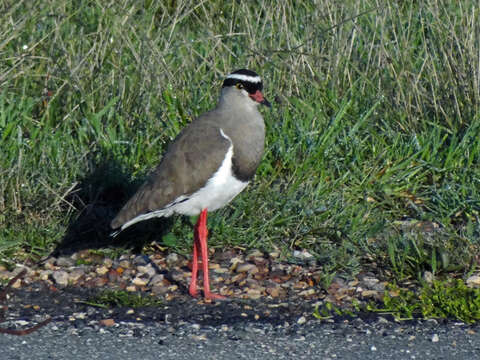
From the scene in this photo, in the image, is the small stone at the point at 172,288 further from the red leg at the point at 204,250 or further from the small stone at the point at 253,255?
the small stone at the point at 253,255

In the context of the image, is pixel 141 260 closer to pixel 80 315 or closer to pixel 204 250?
pixel 204 250

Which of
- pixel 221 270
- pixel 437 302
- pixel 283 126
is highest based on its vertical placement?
pixel 283 126

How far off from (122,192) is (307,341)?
2.19 meters

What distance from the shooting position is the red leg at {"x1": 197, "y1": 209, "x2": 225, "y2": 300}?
17.3 feet

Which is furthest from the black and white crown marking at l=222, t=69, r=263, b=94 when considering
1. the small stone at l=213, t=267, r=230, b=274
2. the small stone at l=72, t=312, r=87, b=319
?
the small stone at l=72, t=312, r=87, b=319

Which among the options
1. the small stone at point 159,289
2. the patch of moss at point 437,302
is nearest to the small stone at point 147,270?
the small stone at point 159,289

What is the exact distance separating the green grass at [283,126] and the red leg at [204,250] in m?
0.41

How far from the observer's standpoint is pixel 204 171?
211 inches

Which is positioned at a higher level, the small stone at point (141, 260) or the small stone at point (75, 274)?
the small stone at point (75, 274)

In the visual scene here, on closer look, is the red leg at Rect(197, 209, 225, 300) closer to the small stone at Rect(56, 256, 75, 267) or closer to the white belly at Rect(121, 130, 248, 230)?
the white belly at Rect(121, 130, 248, 230)

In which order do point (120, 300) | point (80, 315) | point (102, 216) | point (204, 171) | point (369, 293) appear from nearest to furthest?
point (80, 315) → point (120, 300) → point (369, 293) → point (204, 171) → point (102, 216)

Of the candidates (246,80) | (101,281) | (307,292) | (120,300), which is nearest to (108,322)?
(120,300)

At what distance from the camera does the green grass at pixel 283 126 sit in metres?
5.86

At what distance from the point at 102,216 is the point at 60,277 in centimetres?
69
